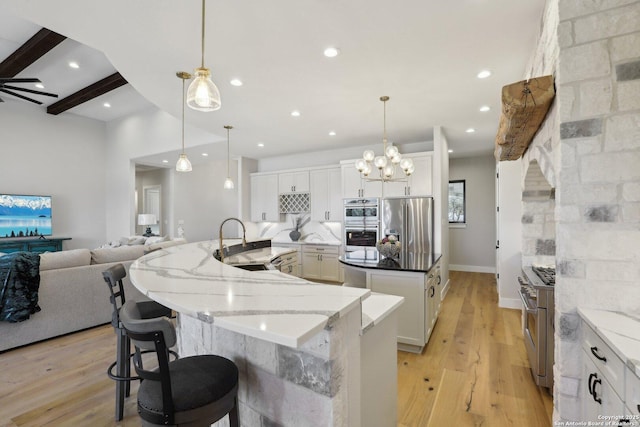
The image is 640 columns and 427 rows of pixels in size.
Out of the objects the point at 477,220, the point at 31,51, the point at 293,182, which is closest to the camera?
the point at 31,51

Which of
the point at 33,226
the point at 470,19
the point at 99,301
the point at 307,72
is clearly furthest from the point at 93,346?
the point at 33,226

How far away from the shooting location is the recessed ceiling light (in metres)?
2.41

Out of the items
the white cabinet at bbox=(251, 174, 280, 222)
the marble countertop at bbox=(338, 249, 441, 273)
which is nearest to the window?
the marble countertop at bbox=(338, 249, 441, 273)

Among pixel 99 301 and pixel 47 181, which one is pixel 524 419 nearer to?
pixel 99 301

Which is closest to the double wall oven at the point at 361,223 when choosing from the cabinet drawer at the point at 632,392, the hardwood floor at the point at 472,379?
the hardwood floor at the point at 472,379

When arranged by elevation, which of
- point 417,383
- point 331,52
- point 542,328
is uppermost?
point 331,52

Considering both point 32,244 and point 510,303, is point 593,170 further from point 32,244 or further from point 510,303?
point 32,244

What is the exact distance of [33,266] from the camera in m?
3.06

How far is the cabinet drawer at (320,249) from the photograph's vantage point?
19.1ft

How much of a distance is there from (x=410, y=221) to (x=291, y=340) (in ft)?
14.5

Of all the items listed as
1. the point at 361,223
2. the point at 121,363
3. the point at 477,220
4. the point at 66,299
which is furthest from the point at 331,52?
the point at 477,220

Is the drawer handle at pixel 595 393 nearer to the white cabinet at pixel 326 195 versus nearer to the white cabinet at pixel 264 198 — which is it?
the white cabinet at pixel 326 195

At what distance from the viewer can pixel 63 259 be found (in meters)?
3.38

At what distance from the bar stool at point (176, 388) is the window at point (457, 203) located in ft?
22.6
